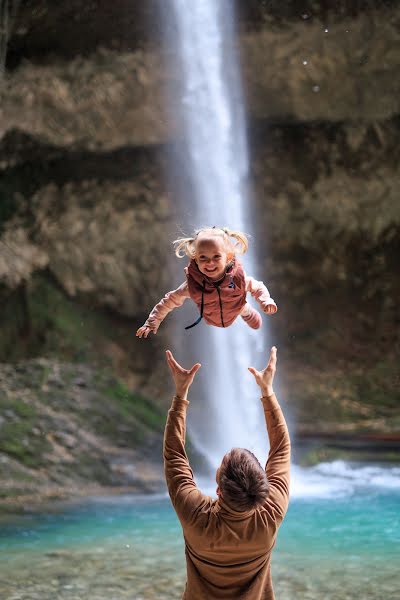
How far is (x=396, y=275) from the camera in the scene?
325 inches

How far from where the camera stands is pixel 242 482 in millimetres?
1988

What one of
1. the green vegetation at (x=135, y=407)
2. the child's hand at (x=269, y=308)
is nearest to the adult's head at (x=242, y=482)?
the child's hand at (x=269, y=308)

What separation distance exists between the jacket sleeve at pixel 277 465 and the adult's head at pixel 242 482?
0.35ft

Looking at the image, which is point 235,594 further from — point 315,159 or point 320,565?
point 315,159

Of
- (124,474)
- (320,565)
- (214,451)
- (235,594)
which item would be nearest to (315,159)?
(214,451)

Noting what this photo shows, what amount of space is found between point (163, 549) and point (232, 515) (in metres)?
2.93

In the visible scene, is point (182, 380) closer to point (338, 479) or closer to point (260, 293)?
point (260, 293)

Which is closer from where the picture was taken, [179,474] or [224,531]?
[224,531]

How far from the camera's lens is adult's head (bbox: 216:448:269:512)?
6.52ft

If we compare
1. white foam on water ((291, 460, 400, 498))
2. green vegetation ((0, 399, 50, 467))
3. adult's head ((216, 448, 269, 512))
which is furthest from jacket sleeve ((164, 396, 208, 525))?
green vegetation ((0, 399, 50, 467))

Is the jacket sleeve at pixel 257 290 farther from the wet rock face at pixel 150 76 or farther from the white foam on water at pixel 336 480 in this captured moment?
the wet rock face at pixel 150 76

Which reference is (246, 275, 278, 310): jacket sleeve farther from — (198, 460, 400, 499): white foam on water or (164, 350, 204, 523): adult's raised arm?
(198, 460, 400, 499): white foam on water

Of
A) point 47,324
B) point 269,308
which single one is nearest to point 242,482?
point 269,308

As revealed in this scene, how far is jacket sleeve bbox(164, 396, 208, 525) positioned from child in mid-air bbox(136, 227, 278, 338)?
46cm
